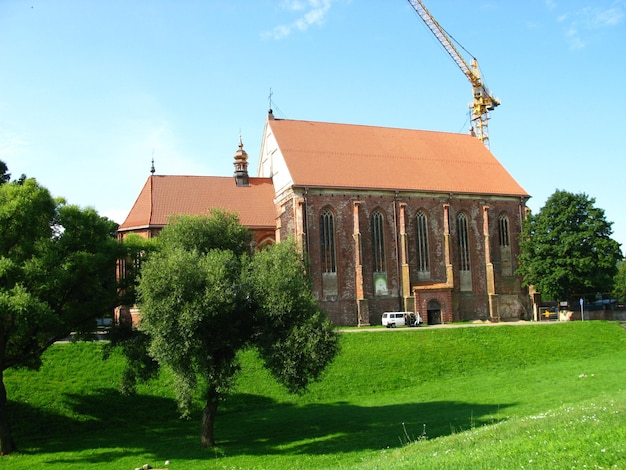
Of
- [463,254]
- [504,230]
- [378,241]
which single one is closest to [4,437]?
[378,241]

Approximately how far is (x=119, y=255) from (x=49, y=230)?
2910mm

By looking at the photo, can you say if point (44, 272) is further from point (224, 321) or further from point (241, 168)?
point (241, 168)

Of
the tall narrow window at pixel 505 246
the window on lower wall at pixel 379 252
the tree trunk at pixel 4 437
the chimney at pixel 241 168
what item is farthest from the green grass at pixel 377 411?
the chimney at pixel 241 168

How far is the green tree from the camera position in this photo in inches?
867

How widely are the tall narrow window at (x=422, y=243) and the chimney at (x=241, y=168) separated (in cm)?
1602

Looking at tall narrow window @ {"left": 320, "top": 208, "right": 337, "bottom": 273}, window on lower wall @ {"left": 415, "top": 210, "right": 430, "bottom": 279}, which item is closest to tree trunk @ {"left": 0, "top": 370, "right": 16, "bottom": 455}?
tall narrow window @ {"left": 320, "top": 208, "right": 337, "bottom": 273}

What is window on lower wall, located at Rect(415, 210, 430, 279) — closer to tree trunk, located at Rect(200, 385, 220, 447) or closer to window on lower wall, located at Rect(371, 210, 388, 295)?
window on lower wall, located at Rect(371, 210, 388, 295)

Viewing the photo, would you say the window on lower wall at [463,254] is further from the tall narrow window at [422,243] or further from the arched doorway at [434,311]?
the arched doorway at [434,311]

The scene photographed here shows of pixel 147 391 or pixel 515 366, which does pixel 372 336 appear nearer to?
pixel 515 366

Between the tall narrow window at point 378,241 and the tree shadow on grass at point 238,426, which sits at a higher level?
the tall narrow window at point 378,241

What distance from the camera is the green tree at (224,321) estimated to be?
72.3 feet

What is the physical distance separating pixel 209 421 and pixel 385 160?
37565 millimetres

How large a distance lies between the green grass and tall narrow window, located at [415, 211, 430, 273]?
12526 mm

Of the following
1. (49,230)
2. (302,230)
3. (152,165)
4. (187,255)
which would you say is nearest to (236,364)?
(187,255)
